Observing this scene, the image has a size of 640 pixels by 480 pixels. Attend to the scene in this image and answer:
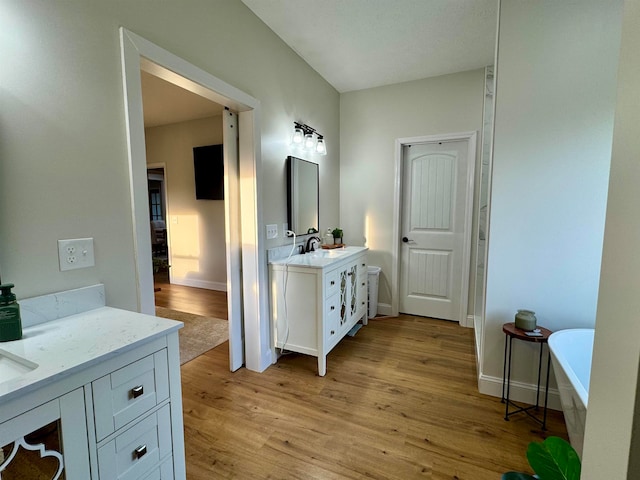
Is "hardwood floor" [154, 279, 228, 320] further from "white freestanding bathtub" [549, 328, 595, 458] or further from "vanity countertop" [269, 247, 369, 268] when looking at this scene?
"white freestanding bathtub" [549, 328, 595, 458]

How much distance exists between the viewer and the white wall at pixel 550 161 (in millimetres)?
1750

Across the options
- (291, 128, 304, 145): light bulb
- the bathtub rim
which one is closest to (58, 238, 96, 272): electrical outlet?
(291, 128, 304, 145): light bulb

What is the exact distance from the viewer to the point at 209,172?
4.52m

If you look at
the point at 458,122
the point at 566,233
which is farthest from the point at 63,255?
the point at 458,122

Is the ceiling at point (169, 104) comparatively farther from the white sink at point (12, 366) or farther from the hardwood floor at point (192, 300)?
the white sink at point (12, 366)

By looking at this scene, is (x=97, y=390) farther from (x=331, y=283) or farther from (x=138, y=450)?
(x=331, y=283)

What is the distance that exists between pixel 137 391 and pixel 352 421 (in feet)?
4.31

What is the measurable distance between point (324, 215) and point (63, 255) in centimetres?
250

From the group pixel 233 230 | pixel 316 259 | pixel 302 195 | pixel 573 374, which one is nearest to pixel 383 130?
pixel 302 195

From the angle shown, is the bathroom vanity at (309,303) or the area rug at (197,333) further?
the area rug at (197,333)

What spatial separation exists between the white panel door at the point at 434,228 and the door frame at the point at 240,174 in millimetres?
1909

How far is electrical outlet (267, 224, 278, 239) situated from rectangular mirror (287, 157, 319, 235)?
0.21m

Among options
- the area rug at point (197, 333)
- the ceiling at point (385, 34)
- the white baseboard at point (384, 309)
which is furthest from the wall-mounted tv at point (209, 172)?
the white baseboard at point (384, 309)

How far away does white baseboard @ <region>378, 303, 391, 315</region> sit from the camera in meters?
3.65
